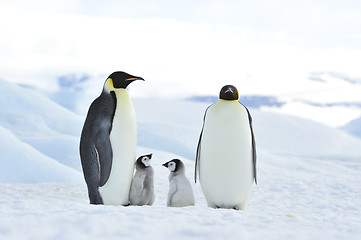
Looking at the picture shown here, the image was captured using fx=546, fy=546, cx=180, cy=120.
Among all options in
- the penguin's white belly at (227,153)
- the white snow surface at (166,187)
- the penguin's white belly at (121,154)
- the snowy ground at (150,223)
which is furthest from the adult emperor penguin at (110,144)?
the penguin's white belly at (227,153)

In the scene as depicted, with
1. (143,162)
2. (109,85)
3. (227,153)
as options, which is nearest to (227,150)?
(227,153)

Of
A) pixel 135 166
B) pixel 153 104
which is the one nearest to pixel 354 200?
pixel 135 166

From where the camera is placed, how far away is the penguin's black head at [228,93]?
3.92 meters

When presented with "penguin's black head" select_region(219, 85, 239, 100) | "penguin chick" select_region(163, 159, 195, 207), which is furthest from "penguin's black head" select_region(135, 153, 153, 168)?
"penguin's black head" select_region(219, 85, 239, 100)

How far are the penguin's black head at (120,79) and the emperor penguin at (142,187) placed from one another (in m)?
0.56

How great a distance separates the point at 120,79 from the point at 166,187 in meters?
2.17

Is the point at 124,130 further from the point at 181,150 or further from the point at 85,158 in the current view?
the point at 181,150

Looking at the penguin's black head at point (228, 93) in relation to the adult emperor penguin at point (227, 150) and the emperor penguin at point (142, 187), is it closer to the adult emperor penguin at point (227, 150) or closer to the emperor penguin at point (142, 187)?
the adult emperor penguin at point (227, 150)

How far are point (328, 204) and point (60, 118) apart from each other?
703 centimetres

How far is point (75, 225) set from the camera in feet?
8.13

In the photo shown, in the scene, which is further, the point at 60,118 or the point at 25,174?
the point at 60,118

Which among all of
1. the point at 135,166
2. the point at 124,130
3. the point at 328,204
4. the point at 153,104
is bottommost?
the point at 328,204

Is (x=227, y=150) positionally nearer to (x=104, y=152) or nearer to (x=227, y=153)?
(x=227, y=153)

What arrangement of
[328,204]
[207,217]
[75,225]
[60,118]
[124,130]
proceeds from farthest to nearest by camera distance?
[60,118], [328,204], [124,130], [207,217], [75,225]
